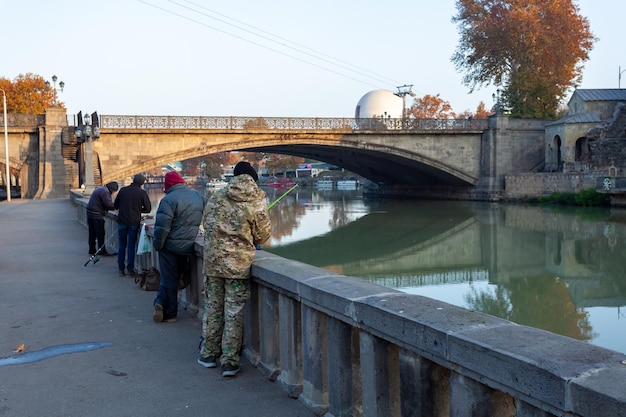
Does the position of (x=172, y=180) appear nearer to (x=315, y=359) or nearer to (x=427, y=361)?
(x=315, y=359)

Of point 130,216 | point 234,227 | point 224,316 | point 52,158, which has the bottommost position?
point 224,316

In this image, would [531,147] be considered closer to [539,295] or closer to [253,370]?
[539,295]

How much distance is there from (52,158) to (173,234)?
3335 cm

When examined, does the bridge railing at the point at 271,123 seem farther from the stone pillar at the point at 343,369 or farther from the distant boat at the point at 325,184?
the distant boat at the point at 325,184

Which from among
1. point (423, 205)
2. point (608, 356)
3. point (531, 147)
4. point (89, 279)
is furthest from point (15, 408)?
point (531, 147)

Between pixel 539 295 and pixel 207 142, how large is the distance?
27012mm

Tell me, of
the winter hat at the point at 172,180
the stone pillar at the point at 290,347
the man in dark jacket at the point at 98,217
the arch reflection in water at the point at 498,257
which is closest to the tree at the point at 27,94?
the arch reflection in water at the point at 498,257

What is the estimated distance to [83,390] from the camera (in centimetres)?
446

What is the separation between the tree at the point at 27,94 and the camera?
190 ft

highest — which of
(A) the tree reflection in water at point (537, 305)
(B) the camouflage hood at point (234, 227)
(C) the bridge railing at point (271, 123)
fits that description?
(C) the bridge railing at point (271, 123)

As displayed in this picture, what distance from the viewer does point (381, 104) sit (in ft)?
257

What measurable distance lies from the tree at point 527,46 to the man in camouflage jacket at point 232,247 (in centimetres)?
4734

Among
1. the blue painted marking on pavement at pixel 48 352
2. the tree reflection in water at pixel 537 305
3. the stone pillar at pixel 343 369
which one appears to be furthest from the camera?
the tree reflection in water at pixel 537 305

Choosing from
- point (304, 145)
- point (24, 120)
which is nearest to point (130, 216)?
point (24, 120)
